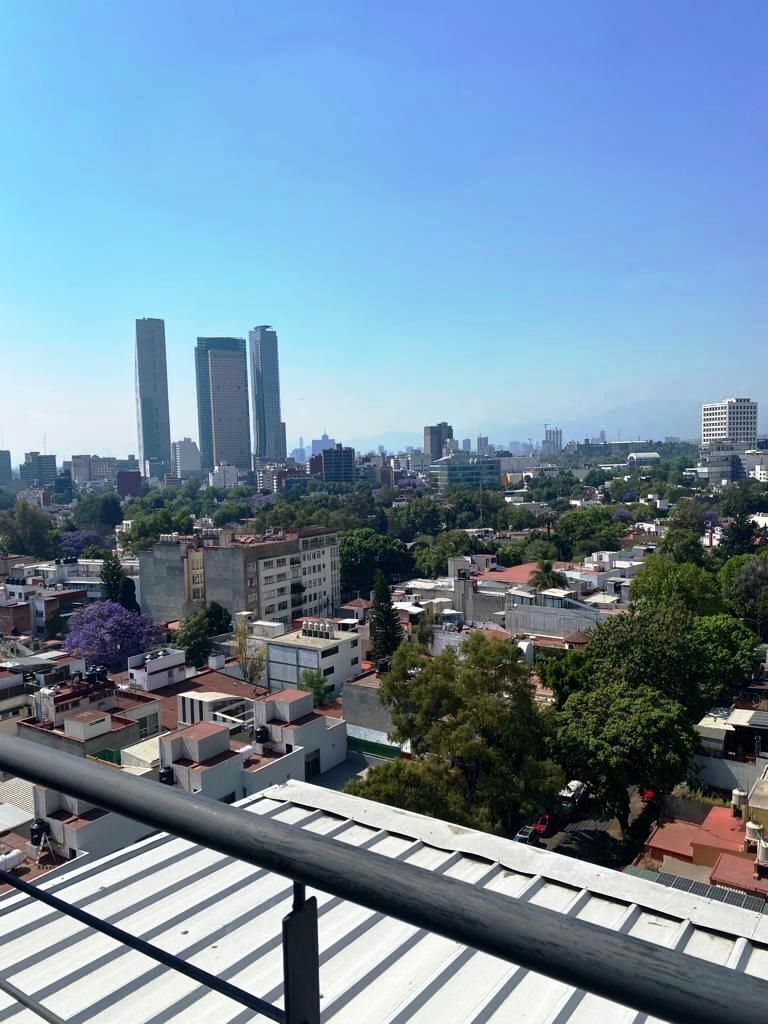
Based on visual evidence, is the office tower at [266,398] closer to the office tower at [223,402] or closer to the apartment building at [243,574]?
the office tower at [223,402]

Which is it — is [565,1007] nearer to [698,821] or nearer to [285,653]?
[698,821]

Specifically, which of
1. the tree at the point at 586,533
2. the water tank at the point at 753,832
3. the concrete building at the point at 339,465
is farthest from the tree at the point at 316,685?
the concrete building at the point at 339,465

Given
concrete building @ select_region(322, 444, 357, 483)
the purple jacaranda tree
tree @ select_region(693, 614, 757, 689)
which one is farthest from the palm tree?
concrete building @ select_region(322, 444, 357, 483)

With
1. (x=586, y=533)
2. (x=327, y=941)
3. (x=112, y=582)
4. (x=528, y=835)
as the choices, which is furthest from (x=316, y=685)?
(x=586, y=533)

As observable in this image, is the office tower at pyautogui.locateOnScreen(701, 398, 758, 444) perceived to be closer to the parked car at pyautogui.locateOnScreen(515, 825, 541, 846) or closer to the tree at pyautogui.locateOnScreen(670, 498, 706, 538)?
the tree at pyautogui.locateOnScreen(670, 498, 706, 538)

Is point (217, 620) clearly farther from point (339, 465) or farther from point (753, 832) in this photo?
point (339, 465)

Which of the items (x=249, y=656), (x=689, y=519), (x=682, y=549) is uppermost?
(x=689, y=519)

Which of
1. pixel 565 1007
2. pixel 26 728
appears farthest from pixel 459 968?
pixel 26 728
